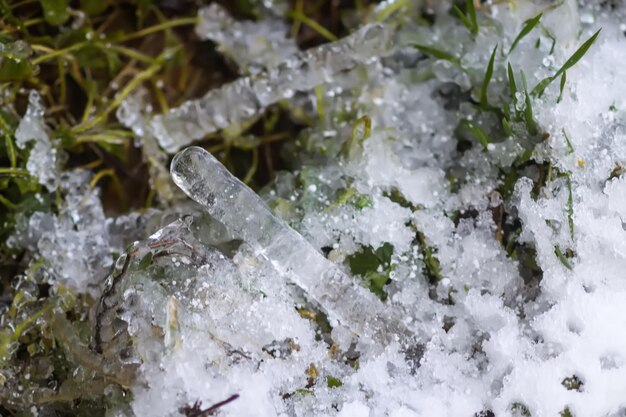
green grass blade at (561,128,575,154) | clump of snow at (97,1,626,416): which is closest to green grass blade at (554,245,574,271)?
clump of snow at (97,1,626,416)

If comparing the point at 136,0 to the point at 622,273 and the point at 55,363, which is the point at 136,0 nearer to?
the point at 55,363

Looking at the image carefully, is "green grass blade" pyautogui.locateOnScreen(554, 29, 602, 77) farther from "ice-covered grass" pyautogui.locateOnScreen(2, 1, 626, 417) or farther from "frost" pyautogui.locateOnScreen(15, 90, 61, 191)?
"frost" pyautogui.locateOnScreen(15, 90, 61, 191)

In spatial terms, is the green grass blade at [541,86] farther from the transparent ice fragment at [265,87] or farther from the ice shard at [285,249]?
the ice shard at [285,249]

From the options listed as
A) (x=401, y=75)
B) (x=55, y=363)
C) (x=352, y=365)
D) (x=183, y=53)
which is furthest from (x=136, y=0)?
(x=352, y=365)

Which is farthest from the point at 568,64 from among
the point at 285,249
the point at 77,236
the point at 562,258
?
the point at 77,236

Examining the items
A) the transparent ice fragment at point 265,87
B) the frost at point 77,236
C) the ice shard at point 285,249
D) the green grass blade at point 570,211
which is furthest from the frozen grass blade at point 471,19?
the frost at point 77,236
